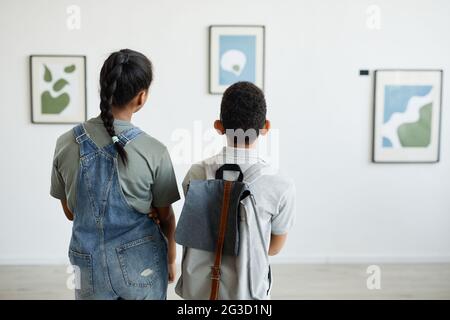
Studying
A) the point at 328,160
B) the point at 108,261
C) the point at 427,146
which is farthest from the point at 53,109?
the point at 427,146

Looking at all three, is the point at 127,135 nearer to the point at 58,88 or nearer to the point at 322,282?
the point at 322,282

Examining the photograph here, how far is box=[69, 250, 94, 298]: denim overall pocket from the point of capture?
4.11 ft

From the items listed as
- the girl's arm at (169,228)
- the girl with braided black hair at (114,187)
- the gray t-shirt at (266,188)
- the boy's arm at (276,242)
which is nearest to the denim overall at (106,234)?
the girl with braided black hair at (114,187)

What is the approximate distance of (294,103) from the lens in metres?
3.47

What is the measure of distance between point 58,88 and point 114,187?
248 centimetres

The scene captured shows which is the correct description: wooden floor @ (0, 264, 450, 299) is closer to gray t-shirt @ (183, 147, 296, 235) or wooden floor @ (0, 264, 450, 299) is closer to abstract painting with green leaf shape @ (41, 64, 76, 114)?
abstract painting with green leaf shape @ (41, 64, 76, 114)

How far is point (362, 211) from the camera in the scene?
11.7ft

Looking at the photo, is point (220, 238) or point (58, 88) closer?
point (220, 238)

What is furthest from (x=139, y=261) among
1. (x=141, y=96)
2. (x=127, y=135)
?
(x=141, y=96)

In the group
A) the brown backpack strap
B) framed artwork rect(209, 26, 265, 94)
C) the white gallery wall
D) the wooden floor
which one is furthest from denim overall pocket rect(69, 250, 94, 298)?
framed artwork rect(209, 26, 265, 94)

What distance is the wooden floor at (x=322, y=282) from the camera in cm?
286

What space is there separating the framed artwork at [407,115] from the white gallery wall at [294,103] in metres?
0.07

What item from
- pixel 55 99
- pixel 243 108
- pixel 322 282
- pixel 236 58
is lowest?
pixel 322 282

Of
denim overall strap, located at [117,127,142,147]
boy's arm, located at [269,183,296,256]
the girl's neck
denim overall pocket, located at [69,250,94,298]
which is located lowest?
denim overall pocket, located at [69,250,94,298]
